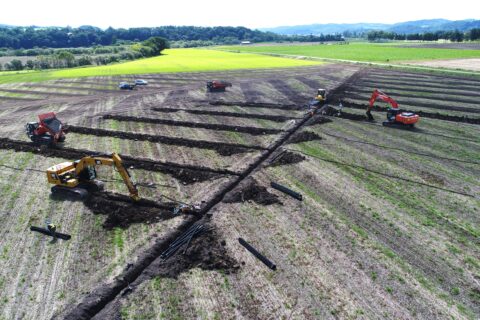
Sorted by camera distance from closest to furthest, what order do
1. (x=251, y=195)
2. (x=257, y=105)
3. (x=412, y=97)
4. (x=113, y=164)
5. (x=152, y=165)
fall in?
(x=113, y=164) → (x=251, y=195) → (x=152, y=165) → (x=257, y=105) → (x=412, y=97)

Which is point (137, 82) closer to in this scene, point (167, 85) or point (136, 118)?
point (167, 85)

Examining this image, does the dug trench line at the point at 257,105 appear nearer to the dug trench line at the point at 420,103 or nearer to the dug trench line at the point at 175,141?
the dug trench line at the point at 420,103

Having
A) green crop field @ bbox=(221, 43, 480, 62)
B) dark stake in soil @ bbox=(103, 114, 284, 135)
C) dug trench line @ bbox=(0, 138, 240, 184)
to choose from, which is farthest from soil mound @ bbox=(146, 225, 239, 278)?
green crop field @ bbox=(221, 43, 480, 62)

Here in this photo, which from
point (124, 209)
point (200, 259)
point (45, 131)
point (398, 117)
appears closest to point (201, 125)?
point (45, 131)

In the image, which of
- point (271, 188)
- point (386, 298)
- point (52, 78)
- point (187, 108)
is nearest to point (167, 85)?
point (187, 108)

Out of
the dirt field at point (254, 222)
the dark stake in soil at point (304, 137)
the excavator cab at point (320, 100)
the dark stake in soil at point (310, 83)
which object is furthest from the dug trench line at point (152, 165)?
the dark stake in soil at point (310, 83)

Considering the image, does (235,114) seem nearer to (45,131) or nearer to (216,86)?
(216,86)
